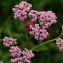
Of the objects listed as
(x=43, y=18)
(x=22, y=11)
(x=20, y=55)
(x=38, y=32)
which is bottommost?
(x=20, y=55)

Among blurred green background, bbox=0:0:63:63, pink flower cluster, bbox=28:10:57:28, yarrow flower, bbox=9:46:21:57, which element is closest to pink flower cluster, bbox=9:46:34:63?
yarrow flower, bbox=9:46:21:57

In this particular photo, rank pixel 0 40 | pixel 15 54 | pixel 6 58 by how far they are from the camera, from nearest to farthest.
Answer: pixel 15 54, pixel 6 58, pixel 0 40

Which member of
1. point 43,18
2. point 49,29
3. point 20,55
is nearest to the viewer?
point 20,55

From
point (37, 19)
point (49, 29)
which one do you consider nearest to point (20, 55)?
point (37, 19)

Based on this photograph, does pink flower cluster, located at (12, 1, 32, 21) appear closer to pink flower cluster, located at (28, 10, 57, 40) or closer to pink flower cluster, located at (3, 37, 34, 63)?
pink flower cluster, located at (28, 10, 57, 40)

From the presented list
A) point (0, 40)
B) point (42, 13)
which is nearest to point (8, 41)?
point (42, 13)

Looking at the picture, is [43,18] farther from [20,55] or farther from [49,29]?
[49,29]

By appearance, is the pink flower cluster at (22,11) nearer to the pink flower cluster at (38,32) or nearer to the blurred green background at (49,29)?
the pink flower cluster at (38,32)

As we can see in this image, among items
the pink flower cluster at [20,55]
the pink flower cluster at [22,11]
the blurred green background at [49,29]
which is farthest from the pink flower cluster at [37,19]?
the blurred green background at [49,29]

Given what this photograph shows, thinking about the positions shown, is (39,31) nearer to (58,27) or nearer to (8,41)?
(8,41)

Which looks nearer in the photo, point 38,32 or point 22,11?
point 38,32

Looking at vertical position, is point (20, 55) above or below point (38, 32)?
below
